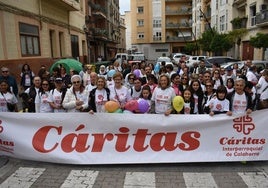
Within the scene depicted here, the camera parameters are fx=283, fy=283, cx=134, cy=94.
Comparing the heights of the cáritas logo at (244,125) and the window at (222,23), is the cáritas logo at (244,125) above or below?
below

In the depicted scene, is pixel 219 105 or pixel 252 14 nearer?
pixel 219 105

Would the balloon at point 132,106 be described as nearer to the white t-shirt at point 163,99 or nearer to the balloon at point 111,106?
the balloon at point 111,106

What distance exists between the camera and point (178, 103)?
563 cm

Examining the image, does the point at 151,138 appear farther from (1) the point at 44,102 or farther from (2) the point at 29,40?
(2) the point at 29,40

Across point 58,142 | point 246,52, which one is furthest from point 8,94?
point 246,52

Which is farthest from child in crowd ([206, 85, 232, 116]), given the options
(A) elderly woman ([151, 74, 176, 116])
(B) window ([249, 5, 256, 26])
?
(B) window ([249, 5, 256, 26])

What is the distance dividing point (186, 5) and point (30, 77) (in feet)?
197

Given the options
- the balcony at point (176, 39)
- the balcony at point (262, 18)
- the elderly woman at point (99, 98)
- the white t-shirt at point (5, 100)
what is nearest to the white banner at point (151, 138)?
the elderly woman at point (99, 98)

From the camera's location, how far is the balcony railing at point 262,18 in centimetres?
2483

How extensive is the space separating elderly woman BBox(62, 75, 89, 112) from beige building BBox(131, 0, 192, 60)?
60537 mm

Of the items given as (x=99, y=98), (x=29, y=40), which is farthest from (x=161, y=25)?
(x=99, y=98)

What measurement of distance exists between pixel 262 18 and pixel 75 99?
24.4m

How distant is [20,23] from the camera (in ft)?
53.7

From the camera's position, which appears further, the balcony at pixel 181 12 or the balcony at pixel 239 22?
the balcony at pixel 181 12
